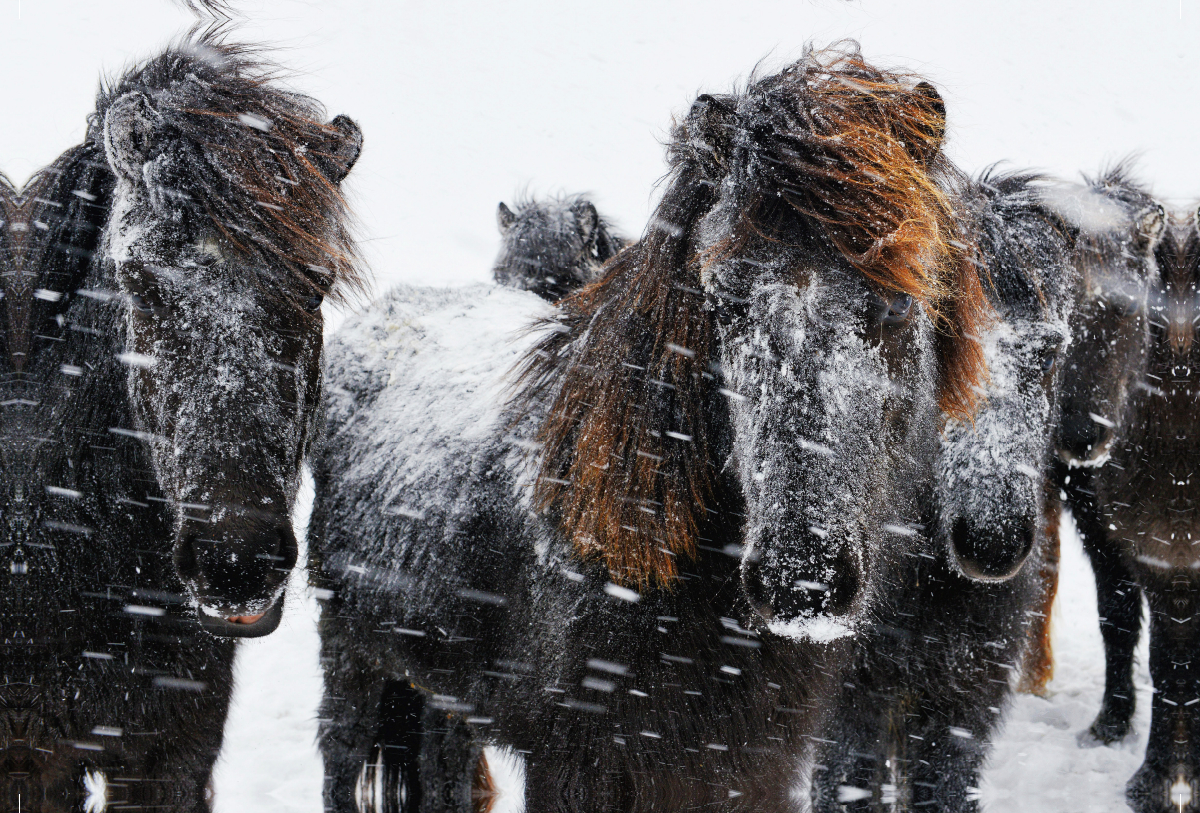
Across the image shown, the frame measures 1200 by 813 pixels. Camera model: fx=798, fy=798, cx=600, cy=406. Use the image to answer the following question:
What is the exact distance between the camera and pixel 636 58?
23078 mm

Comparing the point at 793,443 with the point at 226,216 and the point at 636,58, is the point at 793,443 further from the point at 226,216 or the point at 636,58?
the point at 636,58

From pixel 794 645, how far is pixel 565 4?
25832 mm

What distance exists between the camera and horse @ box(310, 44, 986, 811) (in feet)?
5.84

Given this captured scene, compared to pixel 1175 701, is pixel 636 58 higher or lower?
higher

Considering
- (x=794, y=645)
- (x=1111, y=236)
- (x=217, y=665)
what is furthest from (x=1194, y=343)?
(x=217, y=665)

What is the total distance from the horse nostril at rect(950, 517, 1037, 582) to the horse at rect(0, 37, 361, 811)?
7.21 feet

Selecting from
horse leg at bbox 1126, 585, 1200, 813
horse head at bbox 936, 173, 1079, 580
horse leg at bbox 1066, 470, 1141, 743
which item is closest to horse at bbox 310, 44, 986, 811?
horse head at bbox 936, 173, 1079, 580

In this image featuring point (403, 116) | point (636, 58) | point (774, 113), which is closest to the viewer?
point (774, 113)

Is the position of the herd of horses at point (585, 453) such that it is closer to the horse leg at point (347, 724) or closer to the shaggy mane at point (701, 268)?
the shaggy mane at point (701, 268)

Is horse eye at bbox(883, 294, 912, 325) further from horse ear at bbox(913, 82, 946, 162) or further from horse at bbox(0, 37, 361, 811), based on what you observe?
horse at bbox(0, 37, 361, 811)

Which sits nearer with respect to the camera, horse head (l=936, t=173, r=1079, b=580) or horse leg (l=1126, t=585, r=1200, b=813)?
horse head (l=936, t=173, r=1079, b=580)

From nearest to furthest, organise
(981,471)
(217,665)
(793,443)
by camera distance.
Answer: (793,443)
(217,665)
(981,471)

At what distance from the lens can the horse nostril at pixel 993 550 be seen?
2.70 meters

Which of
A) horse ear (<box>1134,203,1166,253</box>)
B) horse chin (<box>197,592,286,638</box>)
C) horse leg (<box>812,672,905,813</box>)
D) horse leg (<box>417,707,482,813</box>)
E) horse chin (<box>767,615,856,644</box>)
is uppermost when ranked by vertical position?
horse ear (<box>1134,203,1166,253</box>)
